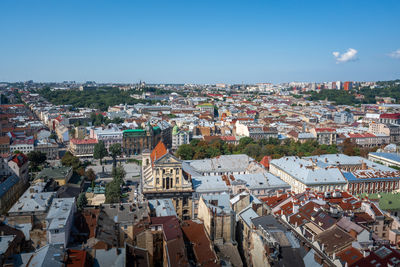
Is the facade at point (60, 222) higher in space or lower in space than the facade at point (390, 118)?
lower

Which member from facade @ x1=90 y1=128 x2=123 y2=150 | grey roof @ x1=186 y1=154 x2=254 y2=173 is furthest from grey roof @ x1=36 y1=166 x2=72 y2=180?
facade @ x1=90 y1=128 x2=123 y2=150

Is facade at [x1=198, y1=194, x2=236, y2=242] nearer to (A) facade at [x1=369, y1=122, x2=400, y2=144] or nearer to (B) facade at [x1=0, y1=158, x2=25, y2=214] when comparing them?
(B) facade at [x1=0, y1=158, x2=25, y2=214]

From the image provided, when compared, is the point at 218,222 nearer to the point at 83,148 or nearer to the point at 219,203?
the point at 219,203

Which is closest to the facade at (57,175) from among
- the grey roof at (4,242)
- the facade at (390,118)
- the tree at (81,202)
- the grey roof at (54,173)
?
the grey roof at (54,173)

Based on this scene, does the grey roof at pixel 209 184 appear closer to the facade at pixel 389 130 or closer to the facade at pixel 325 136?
the facade at pixel 325 136

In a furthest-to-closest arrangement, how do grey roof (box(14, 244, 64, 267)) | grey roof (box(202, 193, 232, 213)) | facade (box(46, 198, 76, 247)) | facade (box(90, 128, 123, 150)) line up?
facade (box(90, 128, 123, 150)) → grey roof (box(202, 193, 232, 213)) → facade (box(46, 198, 76, 247)) → grey roof (box(14, 244, 64, 267))

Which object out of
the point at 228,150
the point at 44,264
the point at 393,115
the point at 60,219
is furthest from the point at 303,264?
the point at 393,115
